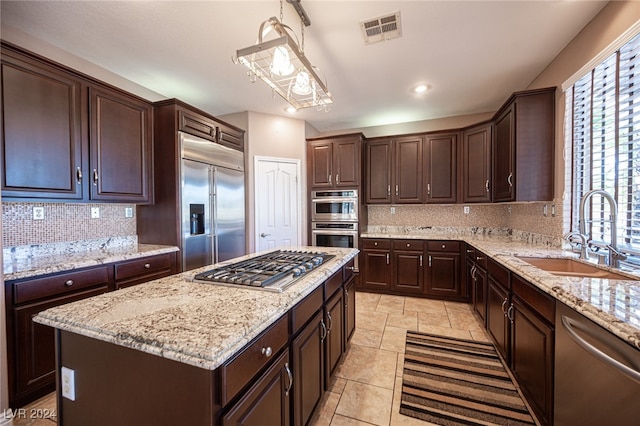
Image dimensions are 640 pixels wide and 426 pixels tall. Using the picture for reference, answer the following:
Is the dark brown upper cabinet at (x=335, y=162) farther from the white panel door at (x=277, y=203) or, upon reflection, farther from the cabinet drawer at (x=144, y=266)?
the cabinet drawer at (x=144, y=266)

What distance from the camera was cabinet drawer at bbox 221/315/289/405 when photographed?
2.53ft

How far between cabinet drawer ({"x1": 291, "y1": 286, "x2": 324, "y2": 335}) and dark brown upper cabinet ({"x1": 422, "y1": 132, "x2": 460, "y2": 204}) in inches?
117

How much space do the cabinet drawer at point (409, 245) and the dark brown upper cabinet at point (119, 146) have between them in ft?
10.6

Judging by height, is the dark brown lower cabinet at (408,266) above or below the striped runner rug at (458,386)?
above

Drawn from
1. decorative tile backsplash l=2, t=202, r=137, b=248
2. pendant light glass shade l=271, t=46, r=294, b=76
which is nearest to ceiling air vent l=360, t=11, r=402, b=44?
pendant light glass shade l=271, t=46, r=294, b=76

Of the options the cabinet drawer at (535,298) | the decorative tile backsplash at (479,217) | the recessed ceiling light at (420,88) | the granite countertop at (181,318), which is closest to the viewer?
the granite countertop at (181,318)

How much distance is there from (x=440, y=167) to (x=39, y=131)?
171 inches

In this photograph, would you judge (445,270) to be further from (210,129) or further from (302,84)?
(210,129)

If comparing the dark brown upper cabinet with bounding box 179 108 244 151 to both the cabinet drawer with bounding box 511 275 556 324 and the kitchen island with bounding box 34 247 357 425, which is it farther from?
the cabinet drawer with bounding box 511 275 556 324

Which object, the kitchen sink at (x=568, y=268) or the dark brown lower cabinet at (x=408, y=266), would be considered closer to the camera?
the kitchen sink at (x=568, y=268)

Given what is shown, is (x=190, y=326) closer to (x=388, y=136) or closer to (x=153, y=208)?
(x=153, y=208)

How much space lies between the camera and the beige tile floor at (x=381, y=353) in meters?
1.63

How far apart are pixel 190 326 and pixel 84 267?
5.69 ft

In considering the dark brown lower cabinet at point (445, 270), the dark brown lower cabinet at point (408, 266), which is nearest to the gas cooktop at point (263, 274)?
the dark brown lower cabinet at point (408, 266)
